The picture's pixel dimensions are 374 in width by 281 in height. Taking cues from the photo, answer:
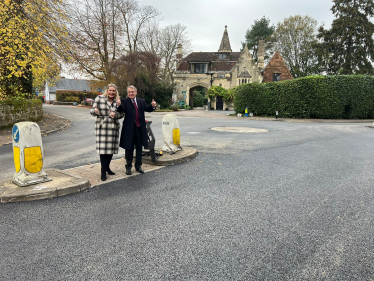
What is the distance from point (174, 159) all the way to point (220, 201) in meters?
2.75

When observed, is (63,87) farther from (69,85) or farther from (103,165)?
(103,165)

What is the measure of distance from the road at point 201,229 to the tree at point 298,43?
46.3 m

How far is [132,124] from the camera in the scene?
5.77 meters

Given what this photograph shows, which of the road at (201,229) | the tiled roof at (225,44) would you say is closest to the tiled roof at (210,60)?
the tiled roof at (225,44)

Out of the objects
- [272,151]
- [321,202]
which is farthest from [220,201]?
[272,151]

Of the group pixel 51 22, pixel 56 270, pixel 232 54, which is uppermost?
pixel 232 54

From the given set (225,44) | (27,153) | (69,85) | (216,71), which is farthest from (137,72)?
(69,85)

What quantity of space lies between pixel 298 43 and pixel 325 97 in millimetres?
29144

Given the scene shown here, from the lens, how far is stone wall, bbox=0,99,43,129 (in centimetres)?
1290

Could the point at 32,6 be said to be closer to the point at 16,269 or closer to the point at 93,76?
the point at 16,269

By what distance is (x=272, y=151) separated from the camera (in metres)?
8.73

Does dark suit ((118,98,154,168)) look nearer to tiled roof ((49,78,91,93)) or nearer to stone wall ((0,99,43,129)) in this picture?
stone wall ((0,99,43,129))

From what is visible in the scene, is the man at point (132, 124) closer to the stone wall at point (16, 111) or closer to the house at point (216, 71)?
the stone wall at point (16, 111)

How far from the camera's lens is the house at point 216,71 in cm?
4556
